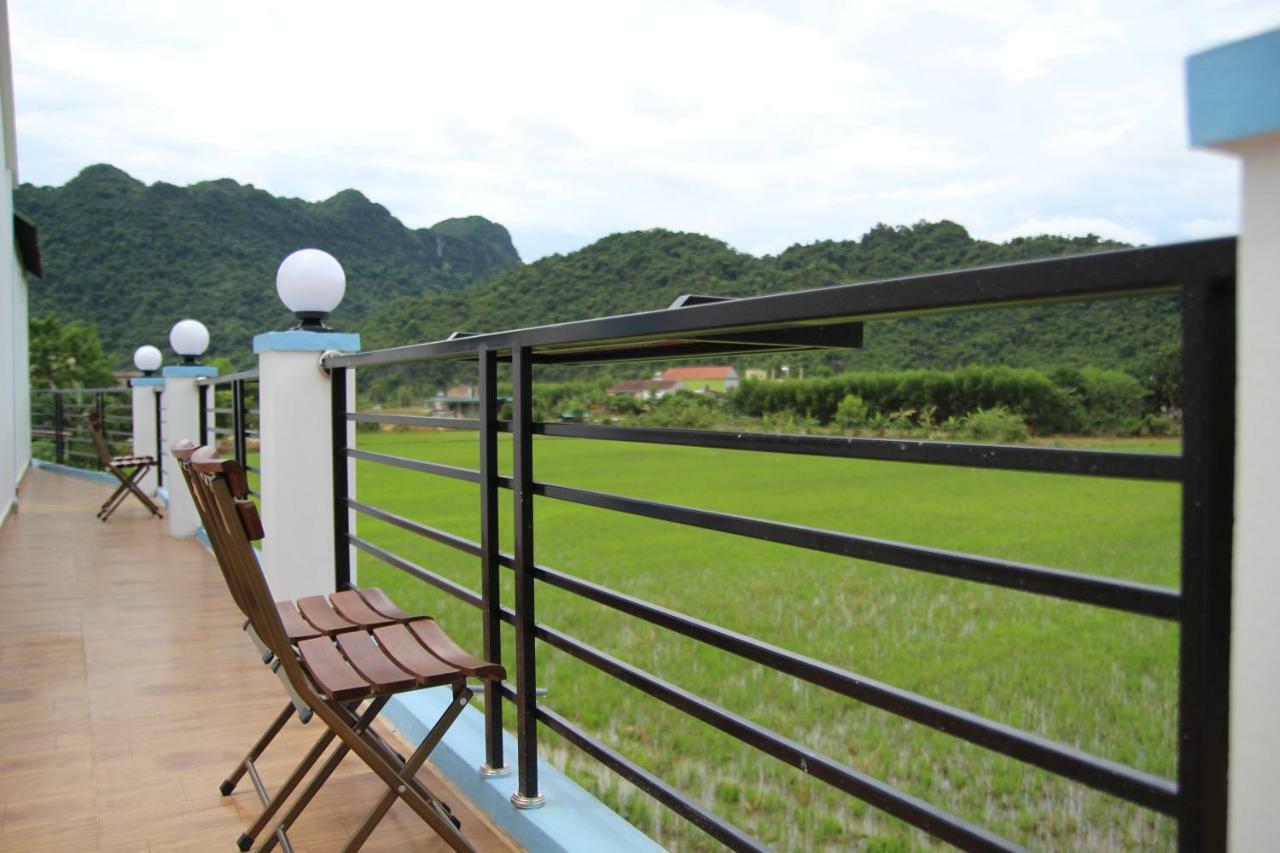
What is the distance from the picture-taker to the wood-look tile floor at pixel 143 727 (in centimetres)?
235

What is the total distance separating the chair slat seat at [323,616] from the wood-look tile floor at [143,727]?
464mm

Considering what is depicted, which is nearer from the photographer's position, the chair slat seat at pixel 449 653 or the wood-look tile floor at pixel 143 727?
the chair slat seat at pixel 449 653

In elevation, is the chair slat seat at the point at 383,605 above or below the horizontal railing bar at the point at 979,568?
below

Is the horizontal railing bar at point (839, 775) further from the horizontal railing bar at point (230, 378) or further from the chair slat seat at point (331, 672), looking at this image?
the horizontal railing bar at point (230, 378)

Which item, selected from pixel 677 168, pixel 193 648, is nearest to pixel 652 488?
pixel 193 648

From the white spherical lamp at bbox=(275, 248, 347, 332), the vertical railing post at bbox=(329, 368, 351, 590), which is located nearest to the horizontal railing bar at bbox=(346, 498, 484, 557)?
the vertical railing post at bbox=(329, 368, 351, 590)

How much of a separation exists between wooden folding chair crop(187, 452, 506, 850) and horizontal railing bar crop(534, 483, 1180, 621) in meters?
0.71

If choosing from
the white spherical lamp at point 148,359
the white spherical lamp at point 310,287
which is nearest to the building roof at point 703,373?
the white spherical lamp at point 148,359

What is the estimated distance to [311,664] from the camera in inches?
80.5

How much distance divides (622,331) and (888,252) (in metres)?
33.6

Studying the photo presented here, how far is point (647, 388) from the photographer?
35.3 meters

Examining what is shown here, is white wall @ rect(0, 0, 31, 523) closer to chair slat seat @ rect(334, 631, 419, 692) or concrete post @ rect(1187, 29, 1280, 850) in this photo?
chair slat seat @ rect(334, 631, 419, 692)

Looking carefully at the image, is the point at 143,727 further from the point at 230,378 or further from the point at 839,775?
the point at 839,775

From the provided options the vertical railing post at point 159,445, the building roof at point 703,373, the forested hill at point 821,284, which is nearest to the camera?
the vertical railing post at point 159,445
